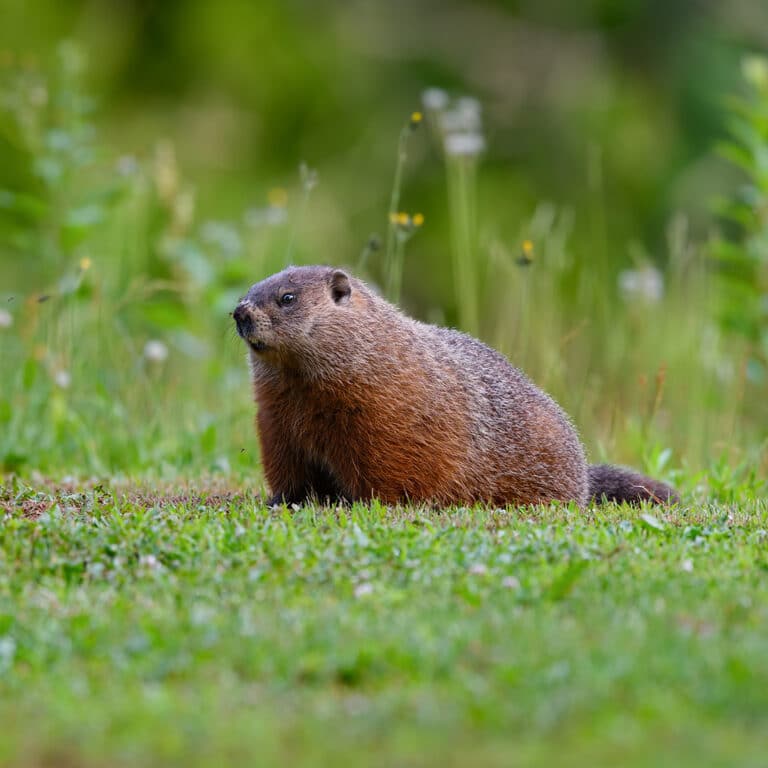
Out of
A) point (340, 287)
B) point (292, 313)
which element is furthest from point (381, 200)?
point (292, 313)

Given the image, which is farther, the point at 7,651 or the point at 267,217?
the point at 267,217

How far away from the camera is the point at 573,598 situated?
4586 millimetres

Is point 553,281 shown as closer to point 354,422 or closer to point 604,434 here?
point 604,434

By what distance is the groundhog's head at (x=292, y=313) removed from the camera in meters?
6.49

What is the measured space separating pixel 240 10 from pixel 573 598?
15764mm

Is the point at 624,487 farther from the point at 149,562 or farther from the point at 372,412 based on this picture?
the point at 149,562

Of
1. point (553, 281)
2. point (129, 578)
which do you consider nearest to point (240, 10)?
point (553, 281)

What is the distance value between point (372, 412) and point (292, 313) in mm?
644

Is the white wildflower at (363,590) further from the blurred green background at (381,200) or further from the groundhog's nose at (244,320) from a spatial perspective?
the blurred green background at (381,200)

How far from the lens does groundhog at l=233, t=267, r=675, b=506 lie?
6539 mm

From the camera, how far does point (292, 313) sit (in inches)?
260

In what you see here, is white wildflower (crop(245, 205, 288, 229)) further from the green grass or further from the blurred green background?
the green grass

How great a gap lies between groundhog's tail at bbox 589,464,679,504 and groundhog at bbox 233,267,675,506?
0.03 metres

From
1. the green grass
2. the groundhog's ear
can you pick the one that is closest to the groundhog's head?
the groundhog's ear
